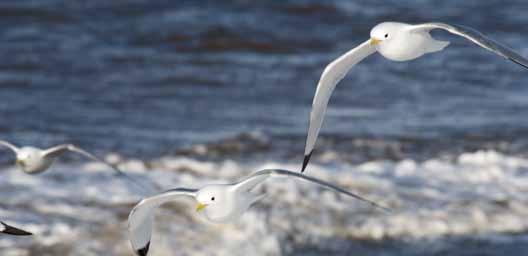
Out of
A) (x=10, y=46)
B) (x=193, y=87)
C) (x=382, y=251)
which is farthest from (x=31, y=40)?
(x=382, y=251)

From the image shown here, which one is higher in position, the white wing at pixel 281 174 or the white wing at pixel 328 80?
the white wing at pixel 328 80

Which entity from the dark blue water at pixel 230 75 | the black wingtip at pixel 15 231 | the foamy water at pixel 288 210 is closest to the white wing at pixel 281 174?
the black wingtip at pixel 15 231

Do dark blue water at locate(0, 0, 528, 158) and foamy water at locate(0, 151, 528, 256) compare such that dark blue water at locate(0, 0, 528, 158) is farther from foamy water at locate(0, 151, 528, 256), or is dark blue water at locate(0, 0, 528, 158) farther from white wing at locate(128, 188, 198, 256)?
white wing at locate(128, 188, 198, 256)

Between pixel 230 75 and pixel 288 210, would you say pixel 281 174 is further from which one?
pixel 230 75

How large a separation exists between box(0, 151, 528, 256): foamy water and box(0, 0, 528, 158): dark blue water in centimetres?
96

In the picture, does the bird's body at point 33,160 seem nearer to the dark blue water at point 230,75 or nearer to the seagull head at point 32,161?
the seagull head at point 32,161

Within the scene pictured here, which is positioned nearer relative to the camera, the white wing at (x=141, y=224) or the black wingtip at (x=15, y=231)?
the black wingtip at (x=15, y=231)

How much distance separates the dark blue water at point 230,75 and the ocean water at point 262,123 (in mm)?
33

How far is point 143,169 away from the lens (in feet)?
31.6

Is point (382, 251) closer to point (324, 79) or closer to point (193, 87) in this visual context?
point (324, 79)

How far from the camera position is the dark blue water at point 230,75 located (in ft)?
36.4

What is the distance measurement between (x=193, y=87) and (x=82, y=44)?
2230 millimetres

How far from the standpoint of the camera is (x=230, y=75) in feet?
44.0

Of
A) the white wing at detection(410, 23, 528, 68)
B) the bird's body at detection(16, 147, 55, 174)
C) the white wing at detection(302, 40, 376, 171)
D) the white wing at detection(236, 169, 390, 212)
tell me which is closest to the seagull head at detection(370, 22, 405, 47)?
the white wing at detection(302, 40, 376, 171)
